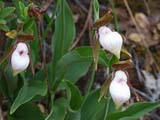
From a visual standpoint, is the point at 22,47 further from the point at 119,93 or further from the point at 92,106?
the point at 92,106

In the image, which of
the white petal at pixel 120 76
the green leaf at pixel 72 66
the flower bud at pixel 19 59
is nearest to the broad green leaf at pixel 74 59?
the green leaf at pixel 72 66

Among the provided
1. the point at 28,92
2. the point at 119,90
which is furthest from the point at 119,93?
the point at 28,92

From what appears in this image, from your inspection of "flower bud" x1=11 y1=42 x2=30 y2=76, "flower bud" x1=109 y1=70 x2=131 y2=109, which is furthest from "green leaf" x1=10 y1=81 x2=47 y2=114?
"flower bud" x1=109 y1=70 x2=131 y2=109

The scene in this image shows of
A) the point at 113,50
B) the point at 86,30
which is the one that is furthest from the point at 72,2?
the point at 113,50

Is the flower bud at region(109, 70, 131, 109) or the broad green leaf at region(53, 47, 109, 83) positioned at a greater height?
the broad green leaf at region(53, 47, 109, 83)

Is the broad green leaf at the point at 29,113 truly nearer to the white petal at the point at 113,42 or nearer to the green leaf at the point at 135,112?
the green leaf at the point at 135,112

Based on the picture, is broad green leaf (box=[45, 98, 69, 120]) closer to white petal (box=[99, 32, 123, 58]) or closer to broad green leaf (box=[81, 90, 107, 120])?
broad green leaf (box=[81, 90, 107, 120])
